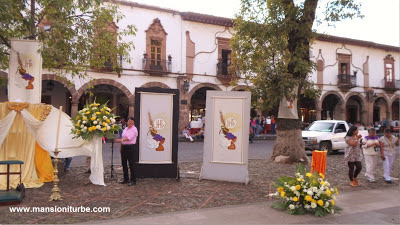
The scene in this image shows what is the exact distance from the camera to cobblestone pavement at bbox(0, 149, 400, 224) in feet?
17.0

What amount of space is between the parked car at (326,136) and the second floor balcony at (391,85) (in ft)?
68.5

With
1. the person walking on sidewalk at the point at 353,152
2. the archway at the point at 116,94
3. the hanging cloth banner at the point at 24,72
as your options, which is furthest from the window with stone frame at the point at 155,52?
the person walking on sidewalk at the point at 353,152

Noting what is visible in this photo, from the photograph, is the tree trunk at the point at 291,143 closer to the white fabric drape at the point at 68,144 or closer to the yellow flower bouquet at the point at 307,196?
the yellow flower bouquet at the point at 307,196

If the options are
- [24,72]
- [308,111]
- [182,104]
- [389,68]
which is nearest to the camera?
[24,72]

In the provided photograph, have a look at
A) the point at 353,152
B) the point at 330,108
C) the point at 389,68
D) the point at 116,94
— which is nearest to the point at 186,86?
the point at 116,94

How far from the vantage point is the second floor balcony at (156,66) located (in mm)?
21969

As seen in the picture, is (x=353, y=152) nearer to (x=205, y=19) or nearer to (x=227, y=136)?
(x=227, y=136)

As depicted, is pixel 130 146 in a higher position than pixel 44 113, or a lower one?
lower

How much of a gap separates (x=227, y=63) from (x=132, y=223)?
827 inches

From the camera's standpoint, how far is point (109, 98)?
24.1m

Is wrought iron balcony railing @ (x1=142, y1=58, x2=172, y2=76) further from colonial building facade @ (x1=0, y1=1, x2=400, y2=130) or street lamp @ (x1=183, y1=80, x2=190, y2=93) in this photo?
street lamp @ (x1=183, y1=80, x2=190, y2=93)

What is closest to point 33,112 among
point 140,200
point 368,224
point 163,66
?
point 140,200

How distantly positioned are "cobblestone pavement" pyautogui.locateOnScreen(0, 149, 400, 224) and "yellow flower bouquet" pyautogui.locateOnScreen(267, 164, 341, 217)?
0.76 m

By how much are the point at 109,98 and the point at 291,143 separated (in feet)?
53.6
